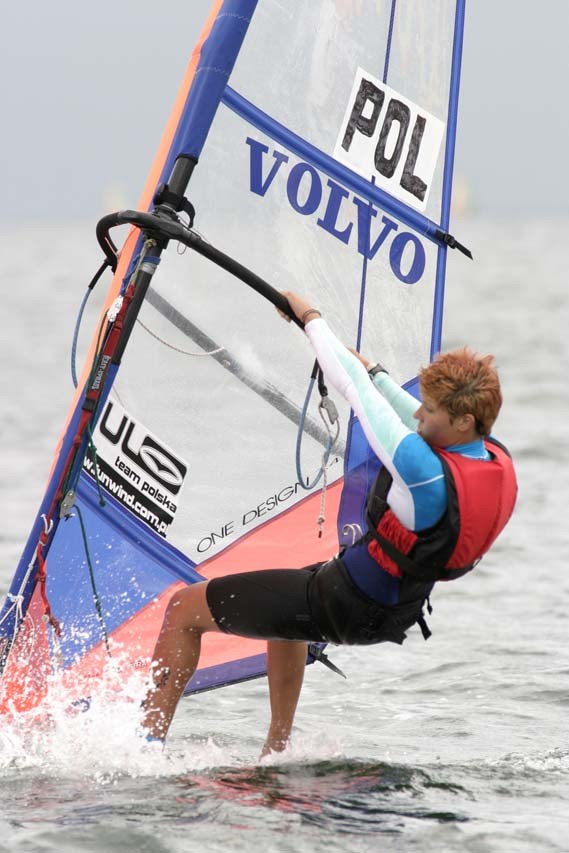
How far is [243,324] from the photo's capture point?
186 inches

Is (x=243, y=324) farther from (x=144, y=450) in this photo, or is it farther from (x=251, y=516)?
(x=251, y=516)

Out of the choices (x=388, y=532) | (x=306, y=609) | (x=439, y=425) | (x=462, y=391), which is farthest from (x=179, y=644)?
(x=462, y=391)

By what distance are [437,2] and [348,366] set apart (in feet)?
5.03

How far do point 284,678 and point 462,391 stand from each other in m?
1.22

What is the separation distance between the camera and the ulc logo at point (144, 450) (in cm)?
459

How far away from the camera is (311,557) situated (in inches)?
193

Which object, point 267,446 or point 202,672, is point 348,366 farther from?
point 202,672

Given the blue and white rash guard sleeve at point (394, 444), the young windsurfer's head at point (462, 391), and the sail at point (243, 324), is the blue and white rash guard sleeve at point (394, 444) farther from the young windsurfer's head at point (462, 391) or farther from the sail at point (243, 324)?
the sail at point (243, 324)

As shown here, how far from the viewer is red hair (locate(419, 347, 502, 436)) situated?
12.5 feet

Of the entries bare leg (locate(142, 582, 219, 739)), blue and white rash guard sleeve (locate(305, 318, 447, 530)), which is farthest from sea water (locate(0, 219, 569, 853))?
blue and white rash guard sleeve (locate(305, 318, 447, 530))

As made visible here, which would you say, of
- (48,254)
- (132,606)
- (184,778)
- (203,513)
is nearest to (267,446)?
(203,513)

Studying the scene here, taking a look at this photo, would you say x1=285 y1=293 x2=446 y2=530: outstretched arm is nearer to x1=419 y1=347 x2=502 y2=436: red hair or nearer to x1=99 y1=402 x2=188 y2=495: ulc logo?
x1=419 y1=347 x2=502 y2=436: red hair

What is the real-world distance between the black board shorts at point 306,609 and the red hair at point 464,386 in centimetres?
60

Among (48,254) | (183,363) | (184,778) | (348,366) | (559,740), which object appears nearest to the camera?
(348,366)
